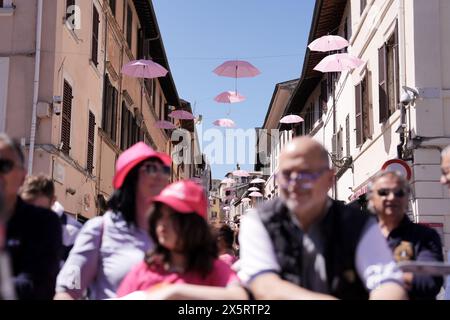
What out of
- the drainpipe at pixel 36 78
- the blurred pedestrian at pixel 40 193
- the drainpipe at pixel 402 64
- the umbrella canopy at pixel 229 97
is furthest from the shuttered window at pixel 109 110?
the blurred pedestrian at pixel 40 193

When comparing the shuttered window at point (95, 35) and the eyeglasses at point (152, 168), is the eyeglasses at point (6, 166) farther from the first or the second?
the shuttered window at point (95, 35)

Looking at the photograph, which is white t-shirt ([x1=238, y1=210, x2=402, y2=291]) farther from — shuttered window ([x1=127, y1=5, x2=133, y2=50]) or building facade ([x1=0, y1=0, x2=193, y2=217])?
shuttered window ([x1=127, y1=5, x2=133, y2=50])

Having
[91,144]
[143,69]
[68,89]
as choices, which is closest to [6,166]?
[68,89]

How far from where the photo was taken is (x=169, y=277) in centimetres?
316

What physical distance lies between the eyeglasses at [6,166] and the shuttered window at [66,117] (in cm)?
1181

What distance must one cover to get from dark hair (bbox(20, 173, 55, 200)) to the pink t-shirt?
1757mm

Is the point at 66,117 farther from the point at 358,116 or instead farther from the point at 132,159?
the point at 132,159

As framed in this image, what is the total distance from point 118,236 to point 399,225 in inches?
78.3

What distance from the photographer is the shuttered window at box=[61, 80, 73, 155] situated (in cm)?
1460

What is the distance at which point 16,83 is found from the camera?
1374cm

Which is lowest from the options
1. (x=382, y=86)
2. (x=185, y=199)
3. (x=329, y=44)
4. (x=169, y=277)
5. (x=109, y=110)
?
(x=169, y=277)

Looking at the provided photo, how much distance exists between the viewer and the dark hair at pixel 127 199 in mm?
3764
